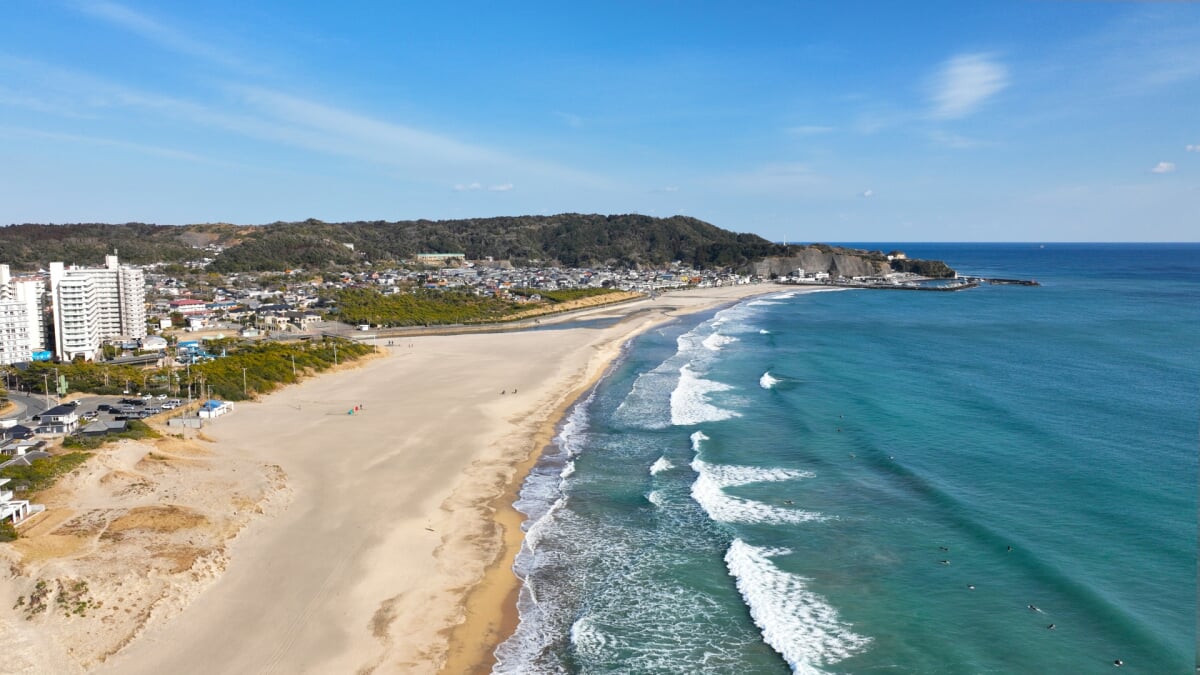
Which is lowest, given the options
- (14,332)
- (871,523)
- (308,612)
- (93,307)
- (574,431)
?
(308,612)

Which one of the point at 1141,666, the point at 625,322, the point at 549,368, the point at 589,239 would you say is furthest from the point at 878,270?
the point at 1141,666

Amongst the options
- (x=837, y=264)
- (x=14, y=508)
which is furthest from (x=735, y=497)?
(x=837, y=264)

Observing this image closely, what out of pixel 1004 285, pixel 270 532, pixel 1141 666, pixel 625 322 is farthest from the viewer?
pixel 1004 285

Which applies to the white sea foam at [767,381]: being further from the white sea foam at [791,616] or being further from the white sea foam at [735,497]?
the white sea foam at [791,616]

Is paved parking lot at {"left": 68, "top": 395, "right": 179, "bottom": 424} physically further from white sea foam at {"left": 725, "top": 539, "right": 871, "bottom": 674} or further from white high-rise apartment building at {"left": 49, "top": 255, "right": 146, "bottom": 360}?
white sea foam at {"left": 725, "top": 539, "right": 871, "bottom": 674}

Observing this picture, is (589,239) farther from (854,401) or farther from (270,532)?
(270,532)

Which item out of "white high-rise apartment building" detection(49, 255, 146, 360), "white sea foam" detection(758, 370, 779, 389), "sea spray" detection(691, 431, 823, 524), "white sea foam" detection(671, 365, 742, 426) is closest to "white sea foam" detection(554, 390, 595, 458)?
"white sea foam" detection(671, 365, 742, 426)

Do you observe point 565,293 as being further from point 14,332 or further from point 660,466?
point 660,466
